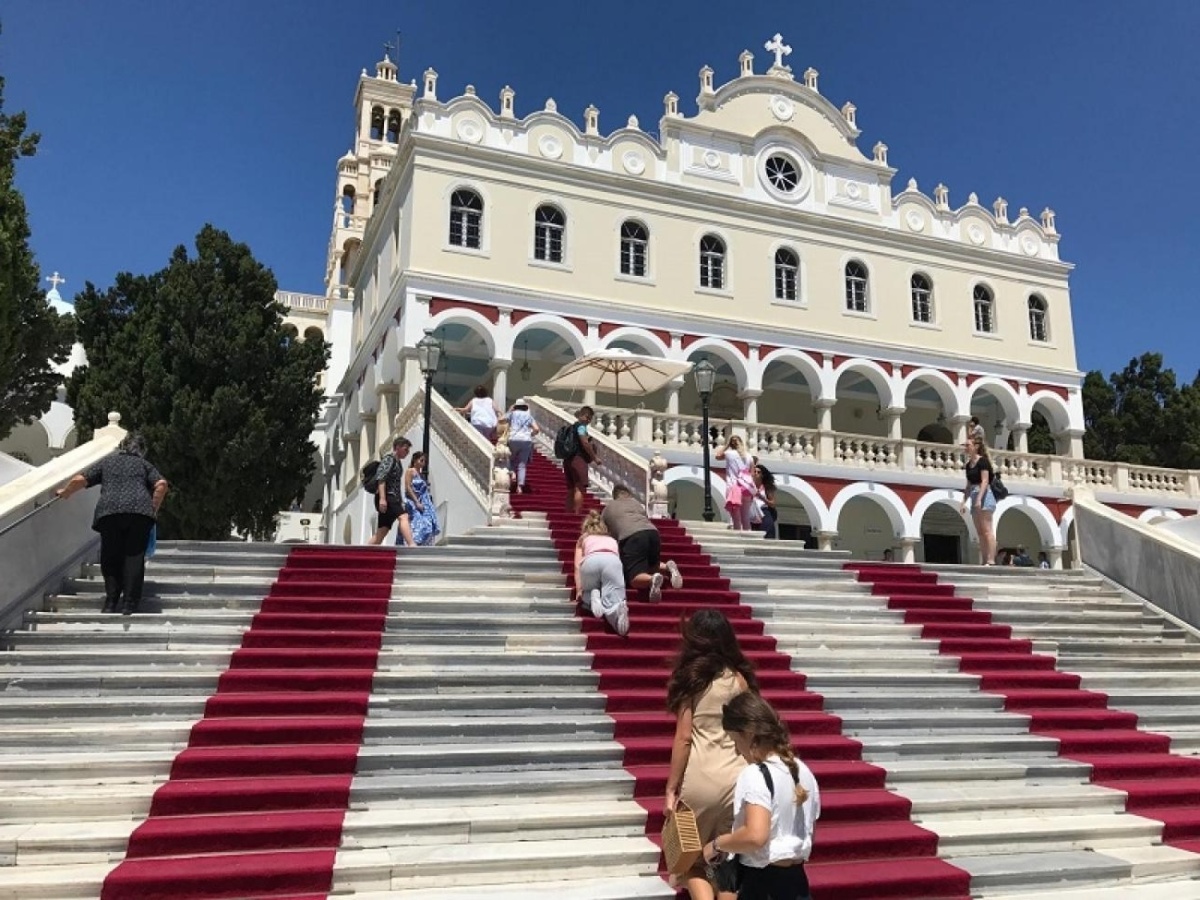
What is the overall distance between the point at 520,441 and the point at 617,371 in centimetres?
423

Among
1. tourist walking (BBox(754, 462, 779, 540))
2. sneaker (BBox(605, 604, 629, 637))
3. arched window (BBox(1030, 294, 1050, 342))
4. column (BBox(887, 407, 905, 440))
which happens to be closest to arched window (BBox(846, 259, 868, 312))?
column (BBox(887, 407, 905, 440))

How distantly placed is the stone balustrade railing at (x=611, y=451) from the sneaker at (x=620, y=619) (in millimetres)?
4480

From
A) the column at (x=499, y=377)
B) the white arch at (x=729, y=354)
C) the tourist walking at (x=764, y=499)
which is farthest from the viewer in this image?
the white arch at (x=729, y=354)

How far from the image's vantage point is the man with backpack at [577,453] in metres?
11.8

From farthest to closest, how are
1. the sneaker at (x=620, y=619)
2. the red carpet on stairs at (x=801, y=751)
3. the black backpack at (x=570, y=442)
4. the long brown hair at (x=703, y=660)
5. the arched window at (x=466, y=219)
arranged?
1. the arched window at (x=466, y=219)
2. the black backpack at (x=570, y=442)
3. the sneaker at (x=620, y=619)
4. the red carpet on stairs at (x=801, y=751)
5. the long brown hair at (x=703, y=660)

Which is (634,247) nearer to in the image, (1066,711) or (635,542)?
(635,542)

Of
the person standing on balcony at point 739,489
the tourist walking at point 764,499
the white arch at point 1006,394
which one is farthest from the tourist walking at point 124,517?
the white arch at point 1006,394

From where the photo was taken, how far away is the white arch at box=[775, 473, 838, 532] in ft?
69.9

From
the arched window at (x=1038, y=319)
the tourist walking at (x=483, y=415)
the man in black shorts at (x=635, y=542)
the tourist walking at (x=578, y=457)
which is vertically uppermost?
the arched window at (x=1038, y=319)

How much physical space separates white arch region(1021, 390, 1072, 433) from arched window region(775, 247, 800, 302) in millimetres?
8152

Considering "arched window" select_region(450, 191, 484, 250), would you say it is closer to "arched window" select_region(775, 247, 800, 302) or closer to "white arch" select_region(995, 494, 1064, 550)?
"arched window" select_region(775, 247, 800, 302)

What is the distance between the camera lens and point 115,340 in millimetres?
22531

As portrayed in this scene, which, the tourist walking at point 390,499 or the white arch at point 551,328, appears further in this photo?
the white arch at point 551,328

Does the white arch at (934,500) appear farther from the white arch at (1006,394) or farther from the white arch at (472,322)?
the white arch at (472,322)
